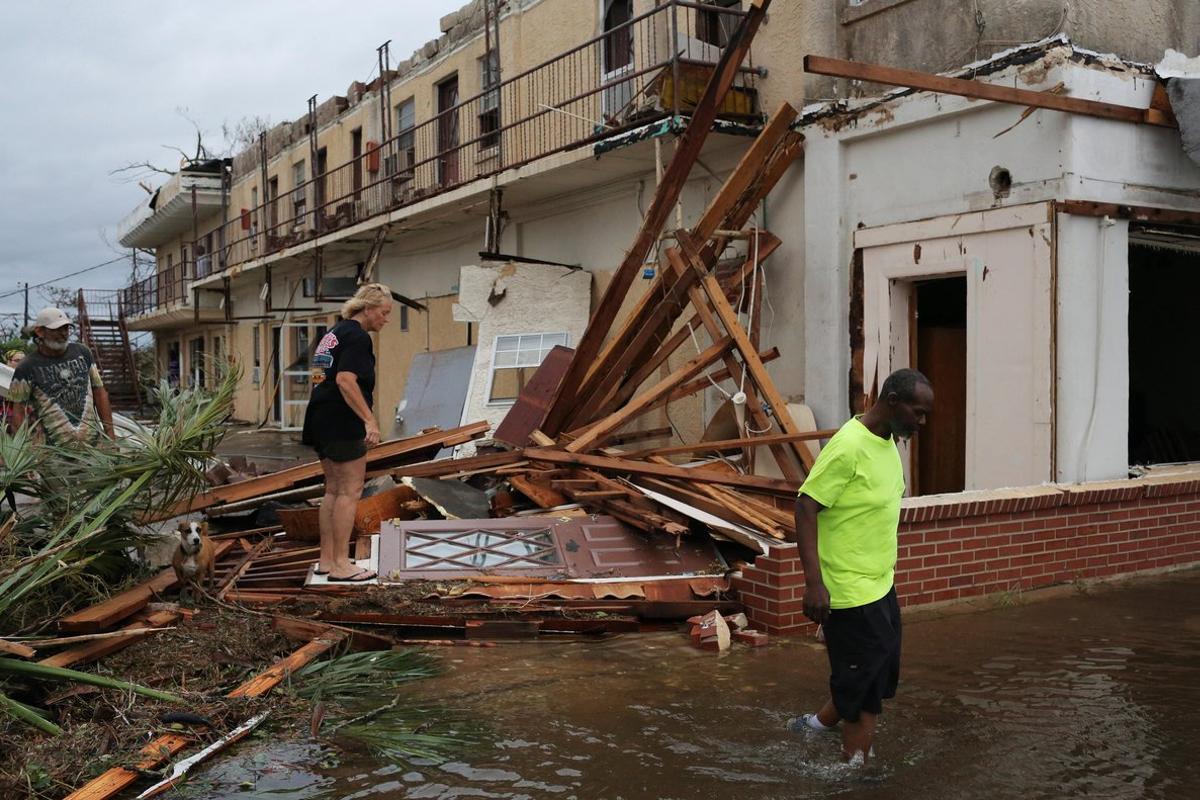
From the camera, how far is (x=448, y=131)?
1705 centimetres

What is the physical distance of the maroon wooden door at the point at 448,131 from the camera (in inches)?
658

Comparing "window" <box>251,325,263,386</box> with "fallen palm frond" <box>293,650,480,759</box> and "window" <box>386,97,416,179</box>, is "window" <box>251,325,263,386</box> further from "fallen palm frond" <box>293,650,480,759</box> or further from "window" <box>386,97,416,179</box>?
"fallen palm frond" <box>293,650,480,759</box>

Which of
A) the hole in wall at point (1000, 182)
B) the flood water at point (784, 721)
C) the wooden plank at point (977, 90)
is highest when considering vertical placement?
the wooden plank at point (977, 90)

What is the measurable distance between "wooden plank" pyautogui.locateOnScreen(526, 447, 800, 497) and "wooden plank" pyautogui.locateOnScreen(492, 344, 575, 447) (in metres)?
1.45

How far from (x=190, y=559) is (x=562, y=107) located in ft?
27.3

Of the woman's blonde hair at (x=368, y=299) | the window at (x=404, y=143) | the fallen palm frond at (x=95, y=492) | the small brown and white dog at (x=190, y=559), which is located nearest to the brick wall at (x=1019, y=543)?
the woman's blonde hair at (x=368, y=299)

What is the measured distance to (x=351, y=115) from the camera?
2091cm

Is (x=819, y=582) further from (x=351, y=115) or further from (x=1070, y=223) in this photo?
(x=351, y=115)

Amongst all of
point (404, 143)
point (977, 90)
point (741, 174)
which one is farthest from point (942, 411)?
point (404, 143)

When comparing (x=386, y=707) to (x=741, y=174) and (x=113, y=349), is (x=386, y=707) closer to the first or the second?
(x=741, y=174)

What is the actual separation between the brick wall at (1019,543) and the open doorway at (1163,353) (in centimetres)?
447

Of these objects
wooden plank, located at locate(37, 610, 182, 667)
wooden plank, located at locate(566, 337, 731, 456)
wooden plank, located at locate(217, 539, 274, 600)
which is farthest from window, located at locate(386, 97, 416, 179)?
wooden plank, located at locate(37, 610, 182, 667)

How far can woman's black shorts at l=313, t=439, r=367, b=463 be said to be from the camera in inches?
243

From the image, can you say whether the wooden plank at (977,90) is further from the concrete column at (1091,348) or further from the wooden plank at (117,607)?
the wooden plank at (117,607)
